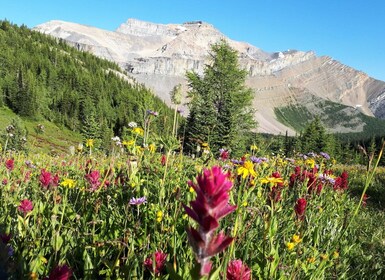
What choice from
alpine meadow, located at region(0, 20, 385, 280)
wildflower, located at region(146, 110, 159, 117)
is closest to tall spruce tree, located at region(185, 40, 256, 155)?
alpine meadow, located at region(0, 20, 385, 280)

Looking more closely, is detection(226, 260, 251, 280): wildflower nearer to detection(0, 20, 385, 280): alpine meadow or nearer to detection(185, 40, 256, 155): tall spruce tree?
detection(0, 20, 385, 280): alpine meadow

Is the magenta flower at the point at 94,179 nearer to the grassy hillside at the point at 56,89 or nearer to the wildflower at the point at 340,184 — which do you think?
the wildflower at the point at 340,184

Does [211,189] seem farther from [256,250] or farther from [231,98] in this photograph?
[231,98]

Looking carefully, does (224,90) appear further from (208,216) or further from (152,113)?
(208,216)

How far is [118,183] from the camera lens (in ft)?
13.4

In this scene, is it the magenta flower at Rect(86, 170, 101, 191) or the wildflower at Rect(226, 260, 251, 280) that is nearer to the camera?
the wildflower at Rect(226, 260, 251, 280)

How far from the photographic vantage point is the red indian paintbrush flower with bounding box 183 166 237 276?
30.6 inches

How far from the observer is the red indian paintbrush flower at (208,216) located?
78 cm

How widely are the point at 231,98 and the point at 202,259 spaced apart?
117 ft

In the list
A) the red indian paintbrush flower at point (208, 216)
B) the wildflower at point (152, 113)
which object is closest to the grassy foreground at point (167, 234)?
the red indian paintbrush flower at point (208, 216)

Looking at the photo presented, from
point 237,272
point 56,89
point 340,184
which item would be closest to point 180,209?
point 237,272

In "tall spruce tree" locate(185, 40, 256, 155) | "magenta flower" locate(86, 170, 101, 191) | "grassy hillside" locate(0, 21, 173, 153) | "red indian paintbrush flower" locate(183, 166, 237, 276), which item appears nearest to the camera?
"red indian paintbrush flower" locate(183, 166, 237, 276)

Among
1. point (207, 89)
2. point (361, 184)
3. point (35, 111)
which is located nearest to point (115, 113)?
point (35, 111)

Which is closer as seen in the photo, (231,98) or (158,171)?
(158,171)
